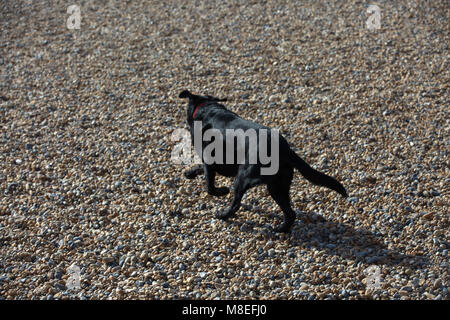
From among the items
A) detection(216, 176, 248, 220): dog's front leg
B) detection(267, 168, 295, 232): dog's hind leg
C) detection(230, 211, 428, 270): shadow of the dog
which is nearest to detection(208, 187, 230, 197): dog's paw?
detection(216, 176, 248, 220): dog's front leg

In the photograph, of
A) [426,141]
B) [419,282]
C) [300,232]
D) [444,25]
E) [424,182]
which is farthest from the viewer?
[444,25]

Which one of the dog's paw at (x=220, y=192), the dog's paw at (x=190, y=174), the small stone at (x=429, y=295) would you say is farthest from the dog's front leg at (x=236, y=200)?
the small stone at (x=429, y=295)

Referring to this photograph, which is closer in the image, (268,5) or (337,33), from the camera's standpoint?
(337,33)

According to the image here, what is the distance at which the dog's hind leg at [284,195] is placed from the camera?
16.4ft

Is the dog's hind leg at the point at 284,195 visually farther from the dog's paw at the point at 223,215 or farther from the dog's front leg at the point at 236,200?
the dog's paw at the point at 223,215

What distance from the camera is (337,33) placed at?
9.45 meters

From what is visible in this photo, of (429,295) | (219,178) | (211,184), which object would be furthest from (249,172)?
(429,295)

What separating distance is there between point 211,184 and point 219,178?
0.55m

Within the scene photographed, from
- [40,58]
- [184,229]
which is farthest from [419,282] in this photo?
[40,58]

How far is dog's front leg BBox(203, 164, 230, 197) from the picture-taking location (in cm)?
564

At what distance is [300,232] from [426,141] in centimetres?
249

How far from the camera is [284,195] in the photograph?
5.09 m
